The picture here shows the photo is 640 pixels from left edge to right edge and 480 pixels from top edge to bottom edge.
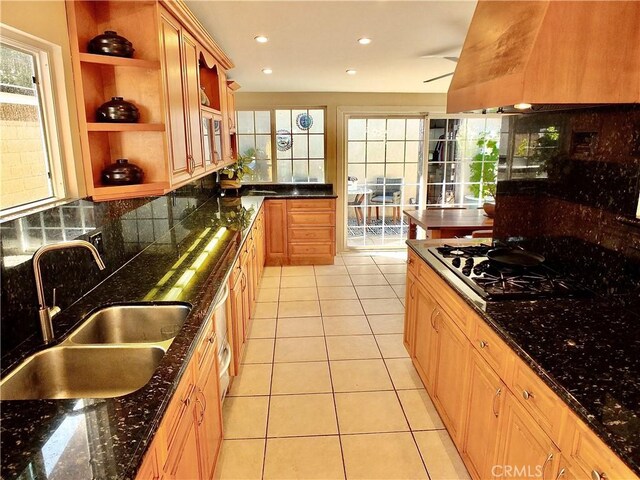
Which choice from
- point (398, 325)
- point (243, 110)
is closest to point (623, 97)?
point (398, 325)

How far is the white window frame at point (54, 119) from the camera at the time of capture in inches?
63.8

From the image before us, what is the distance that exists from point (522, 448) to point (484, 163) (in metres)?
5.19

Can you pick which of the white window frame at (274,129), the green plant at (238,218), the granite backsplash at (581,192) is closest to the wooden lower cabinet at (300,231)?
the white window frame at (274,129)

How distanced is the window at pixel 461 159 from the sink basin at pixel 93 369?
5252 millimetres

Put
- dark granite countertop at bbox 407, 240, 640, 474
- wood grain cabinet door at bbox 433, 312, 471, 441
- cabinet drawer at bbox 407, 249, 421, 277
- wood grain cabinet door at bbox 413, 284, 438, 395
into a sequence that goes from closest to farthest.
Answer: dark granite countertop at bbox 407, 240, 640, 474 < wood grain cabinet door at bbox 433, 312, 471, 441 < wood grain cabinet door at bbox 413, 284, 438, 395 < cabinet drawer at bbox 407, 249, 421, 277

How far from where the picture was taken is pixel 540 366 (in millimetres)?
1332

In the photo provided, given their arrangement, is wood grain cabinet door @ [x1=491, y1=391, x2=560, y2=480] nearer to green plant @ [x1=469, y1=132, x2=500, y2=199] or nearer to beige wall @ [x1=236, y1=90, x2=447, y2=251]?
beige wall @ [x1=236, y1=90, x2=447, y2=251]

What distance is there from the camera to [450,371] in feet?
7.13

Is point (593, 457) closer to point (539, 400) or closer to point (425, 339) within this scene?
point (539, 400)

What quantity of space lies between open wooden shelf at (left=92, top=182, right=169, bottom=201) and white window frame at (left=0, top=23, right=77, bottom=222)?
112mm

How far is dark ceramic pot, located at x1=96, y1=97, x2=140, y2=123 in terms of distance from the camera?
1916 millimetres

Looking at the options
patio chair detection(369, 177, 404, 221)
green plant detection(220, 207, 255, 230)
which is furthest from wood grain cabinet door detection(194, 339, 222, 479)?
patio chair detection(369, 177, 404, 221)

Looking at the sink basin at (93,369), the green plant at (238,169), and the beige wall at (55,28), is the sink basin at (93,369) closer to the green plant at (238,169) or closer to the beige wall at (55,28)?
the beige wall at (55,28)

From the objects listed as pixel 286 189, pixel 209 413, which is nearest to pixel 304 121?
pixel 286 189
